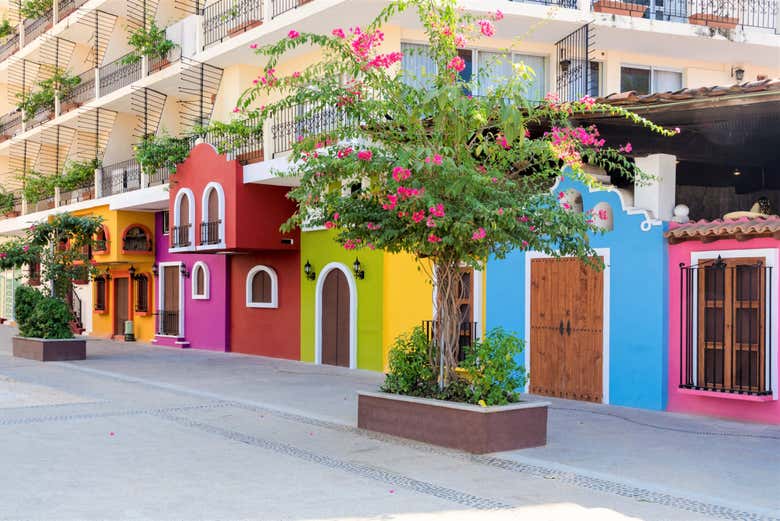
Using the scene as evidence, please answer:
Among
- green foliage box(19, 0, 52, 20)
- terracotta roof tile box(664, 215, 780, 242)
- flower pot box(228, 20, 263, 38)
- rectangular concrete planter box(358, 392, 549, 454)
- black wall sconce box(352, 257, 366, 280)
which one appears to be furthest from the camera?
green foliage box(19, 0, 52, 20)

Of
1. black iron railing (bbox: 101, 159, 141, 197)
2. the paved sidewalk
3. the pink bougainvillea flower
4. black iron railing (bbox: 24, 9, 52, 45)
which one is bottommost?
the paved sidewalk

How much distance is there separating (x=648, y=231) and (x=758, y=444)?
3.62 meters

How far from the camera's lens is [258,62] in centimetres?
2284

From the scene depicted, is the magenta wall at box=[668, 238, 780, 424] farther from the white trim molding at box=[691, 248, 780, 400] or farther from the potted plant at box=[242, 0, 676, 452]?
the potted plant at box=[242, 0, 676, 452]

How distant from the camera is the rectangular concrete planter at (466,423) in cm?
920

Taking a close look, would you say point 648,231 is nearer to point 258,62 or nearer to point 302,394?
point 302,394

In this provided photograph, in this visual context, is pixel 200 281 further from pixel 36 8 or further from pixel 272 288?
A: pixel 36 8

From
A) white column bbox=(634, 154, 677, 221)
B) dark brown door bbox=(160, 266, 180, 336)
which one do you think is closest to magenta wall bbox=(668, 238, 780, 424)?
white column bbox=(634, 154, 677, 221)

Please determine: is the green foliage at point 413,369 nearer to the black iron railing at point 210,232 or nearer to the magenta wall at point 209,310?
the black iron railing at point 210,232

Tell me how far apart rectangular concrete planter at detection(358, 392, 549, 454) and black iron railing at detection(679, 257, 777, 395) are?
10.6 ft

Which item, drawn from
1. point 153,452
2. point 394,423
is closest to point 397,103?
point 394,423

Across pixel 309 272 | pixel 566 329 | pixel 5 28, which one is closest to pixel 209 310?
pixel 309 272

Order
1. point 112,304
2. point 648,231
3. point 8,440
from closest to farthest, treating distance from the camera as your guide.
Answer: point 8,440 < point 648,231 < point 112,304

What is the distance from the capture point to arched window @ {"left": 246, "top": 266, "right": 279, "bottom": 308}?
21.8 metres
